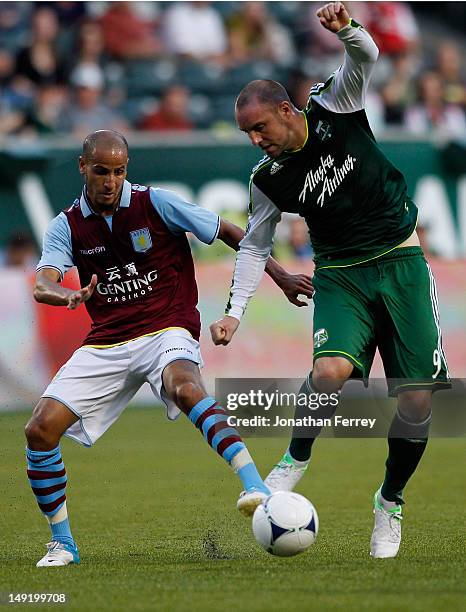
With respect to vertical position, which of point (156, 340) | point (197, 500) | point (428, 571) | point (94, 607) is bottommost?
point (197, 500)

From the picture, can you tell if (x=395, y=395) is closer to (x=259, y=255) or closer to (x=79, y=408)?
(x=259, y=255)

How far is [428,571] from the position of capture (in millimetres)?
6016

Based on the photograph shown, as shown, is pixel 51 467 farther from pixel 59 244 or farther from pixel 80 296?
pixel 59 244

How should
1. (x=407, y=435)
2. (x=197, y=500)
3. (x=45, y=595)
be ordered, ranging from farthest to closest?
(x=197, y=500) < (x=407, y=435) < (x=45, y=595)

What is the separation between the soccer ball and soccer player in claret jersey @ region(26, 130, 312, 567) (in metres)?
0.73

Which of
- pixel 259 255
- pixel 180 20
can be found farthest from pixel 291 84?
pixel 259 255

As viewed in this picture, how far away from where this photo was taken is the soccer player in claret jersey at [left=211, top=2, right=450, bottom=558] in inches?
266

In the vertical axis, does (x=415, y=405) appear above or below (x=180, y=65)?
below

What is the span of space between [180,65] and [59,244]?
1191 cm

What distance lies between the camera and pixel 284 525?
5.96 metres

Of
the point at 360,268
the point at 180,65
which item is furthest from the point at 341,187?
the point at 180,65

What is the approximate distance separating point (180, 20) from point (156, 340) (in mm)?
12723

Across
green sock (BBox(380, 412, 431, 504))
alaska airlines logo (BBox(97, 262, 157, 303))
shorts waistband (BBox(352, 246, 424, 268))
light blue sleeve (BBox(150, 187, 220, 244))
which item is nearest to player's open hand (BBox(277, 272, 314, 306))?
shorts waistband (BBox(352, 246, 424, 268))

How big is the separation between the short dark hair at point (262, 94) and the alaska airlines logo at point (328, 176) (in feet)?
1.51
